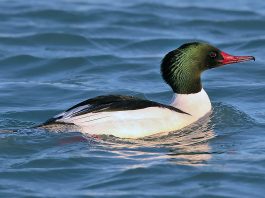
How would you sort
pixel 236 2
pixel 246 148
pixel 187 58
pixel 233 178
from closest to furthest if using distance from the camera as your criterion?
pixel 233 178 < pixel 246 148 < pixel 187 58 < pixel 236 2

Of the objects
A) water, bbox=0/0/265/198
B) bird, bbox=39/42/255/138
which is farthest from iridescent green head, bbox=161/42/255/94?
water, bbox=0/0/265/198

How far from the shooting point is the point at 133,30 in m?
18.8

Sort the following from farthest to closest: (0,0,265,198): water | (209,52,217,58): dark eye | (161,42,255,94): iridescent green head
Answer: (209,52,217,58): dark eye
(161,42,255,94): iridescent green head
(0,0,265,198): water

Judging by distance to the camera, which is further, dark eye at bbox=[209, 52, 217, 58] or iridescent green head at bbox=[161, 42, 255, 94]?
dark eye at bbox=[209, 52, 217, 58]

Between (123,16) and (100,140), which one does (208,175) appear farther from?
(123,16)

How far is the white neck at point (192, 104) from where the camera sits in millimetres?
11930

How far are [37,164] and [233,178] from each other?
2.19 m

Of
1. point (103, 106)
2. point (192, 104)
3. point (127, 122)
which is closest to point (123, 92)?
point (192, 104)

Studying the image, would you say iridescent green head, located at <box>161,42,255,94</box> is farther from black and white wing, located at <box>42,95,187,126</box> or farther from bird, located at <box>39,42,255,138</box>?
black and white wing, located at <box>42,95,187,126</box>

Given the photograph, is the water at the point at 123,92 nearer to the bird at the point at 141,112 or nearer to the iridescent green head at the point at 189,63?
the bird at the point at 141,112

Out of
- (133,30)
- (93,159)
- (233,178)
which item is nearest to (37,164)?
(93,159)

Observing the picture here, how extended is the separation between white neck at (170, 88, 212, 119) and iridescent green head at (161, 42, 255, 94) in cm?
7

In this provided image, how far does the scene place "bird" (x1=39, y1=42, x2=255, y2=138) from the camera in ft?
36.1

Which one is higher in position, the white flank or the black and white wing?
the black and white wing
